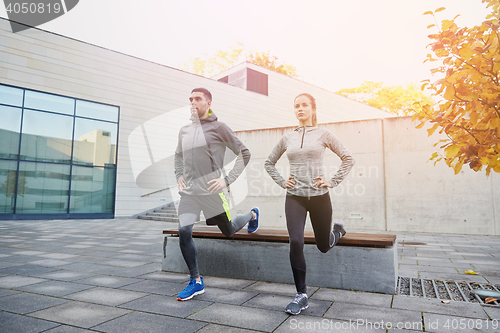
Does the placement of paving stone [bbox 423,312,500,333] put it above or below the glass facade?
below

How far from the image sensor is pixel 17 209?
13352 mm

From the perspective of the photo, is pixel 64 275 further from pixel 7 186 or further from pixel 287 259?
pixel 7 186

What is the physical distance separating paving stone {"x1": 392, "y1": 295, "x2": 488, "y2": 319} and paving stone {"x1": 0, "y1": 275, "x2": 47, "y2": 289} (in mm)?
4043

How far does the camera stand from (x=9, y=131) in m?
13.5

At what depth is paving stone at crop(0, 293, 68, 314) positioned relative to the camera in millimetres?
2990

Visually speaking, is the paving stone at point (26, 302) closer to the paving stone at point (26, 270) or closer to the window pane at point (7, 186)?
the paving stone at point (26, 270)

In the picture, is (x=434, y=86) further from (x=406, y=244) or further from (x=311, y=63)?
(x=311, y=63)

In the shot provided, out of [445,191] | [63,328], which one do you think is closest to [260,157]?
[445,191]

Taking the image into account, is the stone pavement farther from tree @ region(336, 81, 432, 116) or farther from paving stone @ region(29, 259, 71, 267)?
tree @ region(336, 81, 432, 116)

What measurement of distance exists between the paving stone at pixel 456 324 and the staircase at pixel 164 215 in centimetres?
1275

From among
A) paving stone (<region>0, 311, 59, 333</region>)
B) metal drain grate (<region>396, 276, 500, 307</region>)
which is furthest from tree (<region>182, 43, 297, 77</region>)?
paving stone (<region>0, 311, 59, 333</region>)

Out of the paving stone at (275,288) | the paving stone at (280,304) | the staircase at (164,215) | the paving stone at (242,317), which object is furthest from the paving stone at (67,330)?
the staircase at (164,215)

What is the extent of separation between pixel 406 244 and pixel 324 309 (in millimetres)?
5471

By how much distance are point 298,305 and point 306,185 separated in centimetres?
110
